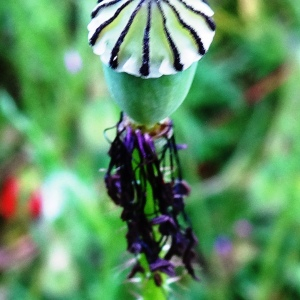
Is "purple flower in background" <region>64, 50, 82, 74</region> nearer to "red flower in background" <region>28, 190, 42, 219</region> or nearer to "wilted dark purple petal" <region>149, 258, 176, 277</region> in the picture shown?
"red flower in background" <region>28, 190, 42, 219</region>

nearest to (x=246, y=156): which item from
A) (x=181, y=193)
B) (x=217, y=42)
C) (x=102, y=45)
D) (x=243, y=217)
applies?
(x=243, y=217)

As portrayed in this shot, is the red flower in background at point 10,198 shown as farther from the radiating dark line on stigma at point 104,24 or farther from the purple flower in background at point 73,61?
the radiating dark line on stigma at point 104,24

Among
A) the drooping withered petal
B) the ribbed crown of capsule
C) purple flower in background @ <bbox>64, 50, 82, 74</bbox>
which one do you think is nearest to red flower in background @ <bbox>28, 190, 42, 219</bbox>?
purple flower in background @ <bbox>64, 50, 82, 74</bbox>

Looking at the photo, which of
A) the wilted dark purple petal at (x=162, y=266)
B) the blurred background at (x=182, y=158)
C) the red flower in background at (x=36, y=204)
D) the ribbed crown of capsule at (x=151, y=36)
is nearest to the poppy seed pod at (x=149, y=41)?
the ribbed crown of capsule at (x=151, y=36)

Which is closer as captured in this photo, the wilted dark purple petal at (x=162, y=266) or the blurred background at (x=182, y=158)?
the wilted dark purple petal at (x=162, y=266)

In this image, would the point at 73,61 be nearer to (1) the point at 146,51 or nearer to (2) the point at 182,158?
(2) the point at 182,158

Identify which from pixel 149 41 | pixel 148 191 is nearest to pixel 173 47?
pixel 149 41

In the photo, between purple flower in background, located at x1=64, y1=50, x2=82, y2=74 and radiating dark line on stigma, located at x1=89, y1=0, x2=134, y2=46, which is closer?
radiating dark line on stigma, located at x1=89, y1=0, x2=134, y2=46
